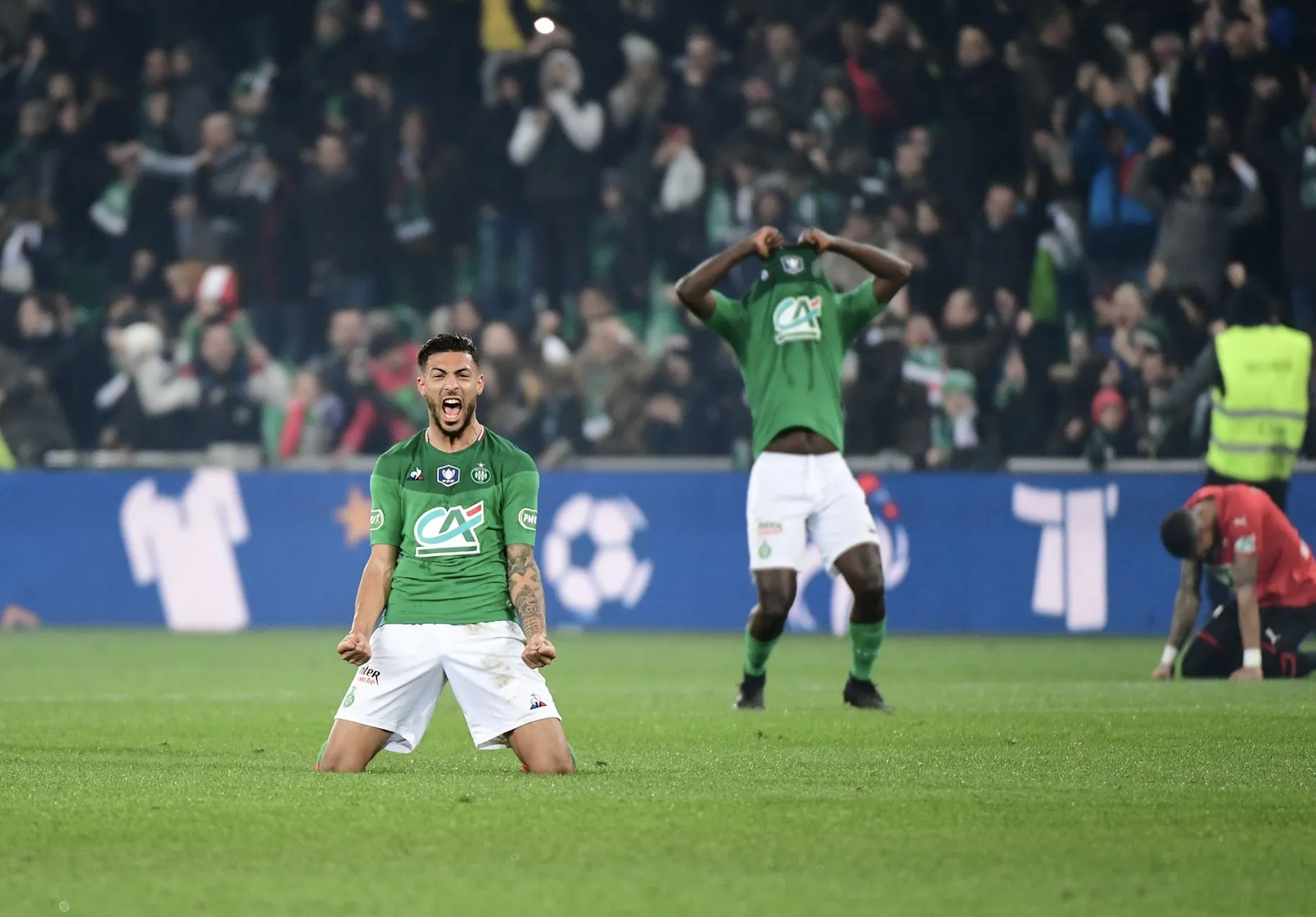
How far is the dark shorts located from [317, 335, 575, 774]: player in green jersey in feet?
20.6

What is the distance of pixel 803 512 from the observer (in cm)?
1023

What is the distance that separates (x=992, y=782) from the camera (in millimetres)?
7176

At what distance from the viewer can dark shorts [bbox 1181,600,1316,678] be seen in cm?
1251

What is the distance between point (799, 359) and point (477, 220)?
968 centimetres

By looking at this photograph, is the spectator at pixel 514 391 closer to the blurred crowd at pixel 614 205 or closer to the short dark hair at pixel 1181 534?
the blurred crowd at pixel 614 205

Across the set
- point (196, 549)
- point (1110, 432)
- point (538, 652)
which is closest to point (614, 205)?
point (196, 549)

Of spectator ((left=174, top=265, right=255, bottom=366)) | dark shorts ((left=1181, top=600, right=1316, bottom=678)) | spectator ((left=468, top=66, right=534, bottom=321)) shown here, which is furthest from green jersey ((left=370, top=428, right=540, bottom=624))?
spectator ((left=174, top=265, right=255, bottom=366))

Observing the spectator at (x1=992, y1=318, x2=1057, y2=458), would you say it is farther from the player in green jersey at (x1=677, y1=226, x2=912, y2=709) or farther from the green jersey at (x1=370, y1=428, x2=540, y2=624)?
the green jersey at (x1=370, y1=428, x2=540, y2=624)

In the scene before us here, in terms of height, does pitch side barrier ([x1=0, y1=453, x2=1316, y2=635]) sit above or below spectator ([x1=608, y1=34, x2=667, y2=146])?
below

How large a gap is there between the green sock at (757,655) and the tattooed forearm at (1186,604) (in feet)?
10.4

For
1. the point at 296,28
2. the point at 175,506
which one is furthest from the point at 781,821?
Answer: the point at 296,28

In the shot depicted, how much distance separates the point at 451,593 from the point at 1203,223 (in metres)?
11.5

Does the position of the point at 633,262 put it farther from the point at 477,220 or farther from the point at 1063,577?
the point at 1063,577

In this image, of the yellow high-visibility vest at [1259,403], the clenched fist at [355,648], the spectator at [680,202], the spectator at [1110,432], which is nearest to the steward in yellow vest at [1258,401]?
the yellow high-visibility vest at [1259,403]
